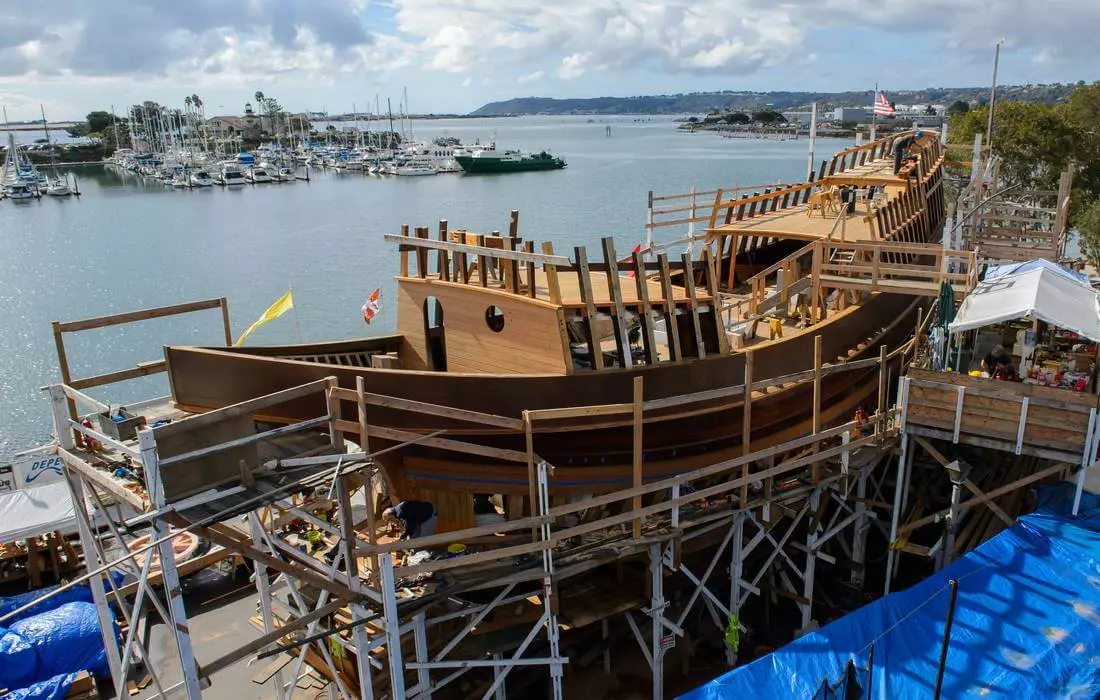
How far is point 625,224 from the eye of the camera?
206 ft

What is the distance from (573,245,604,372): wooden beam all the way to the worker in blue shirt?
121 inches

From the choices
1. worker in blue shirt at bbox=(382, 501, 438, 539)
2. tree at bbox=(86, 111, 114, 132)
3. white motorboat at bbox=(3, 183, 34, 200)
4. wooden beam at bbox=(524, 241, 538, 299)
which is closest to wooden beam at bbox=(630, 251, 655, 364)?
wooden beam at bbox=(524, 241, 538, 299)

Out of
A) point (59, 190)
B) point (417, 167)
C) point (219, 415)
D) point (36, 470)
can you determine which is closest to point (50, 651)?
point (36, 470)

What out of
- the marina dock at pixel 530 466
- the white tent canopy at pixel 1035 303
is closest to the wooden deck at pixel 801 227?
the marina dock at pixel 530 466

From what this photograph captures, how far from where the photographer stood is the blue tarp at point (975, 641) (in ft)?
31.9

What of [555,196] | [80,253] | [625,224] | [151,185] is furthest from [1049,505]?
[151,185]

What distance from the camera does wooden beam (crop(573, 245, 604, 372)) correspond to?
1098 centimetres

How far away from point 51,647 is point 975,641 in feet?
47.2

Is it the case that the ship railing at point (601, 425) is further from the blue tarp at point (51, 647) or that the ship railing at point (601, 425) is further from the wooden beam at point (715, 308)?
the blue tarp at point (51, 647)

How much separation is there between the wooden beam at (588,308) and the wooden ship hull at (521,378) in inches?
1.1

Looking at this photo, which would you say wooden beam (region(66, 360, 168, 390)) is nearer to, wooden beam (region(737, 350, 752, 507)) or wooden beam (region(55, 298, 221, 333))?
wooden beam (region(55, 298, 221, 333))

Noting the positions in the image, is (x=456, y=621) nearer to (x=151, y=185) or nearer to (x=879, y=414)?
(x=879, y=414)

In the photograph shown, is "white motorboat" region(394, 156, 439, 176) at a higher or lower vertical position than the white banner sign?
higher

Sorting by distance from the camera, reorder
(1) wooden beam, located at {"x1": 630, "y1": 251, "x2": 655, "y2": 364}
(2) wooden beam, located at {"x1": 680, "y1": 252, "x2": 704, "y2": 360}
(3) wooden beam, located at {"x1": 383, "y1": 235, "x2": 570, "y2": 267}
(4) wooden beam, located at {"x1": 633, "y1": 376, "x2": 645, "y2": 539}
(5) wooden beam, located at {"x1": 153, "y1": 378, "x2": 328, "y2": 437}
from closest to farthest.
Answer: (5) wooden beam, located at {"x1": 153, "y1": 378, "x2": 328, "y2": 437}, (4) wooden beam, located at {"x1": 633, "y1": 376, "x2": 645, "y2": 539}, (3) wooden beam, located at {"x1": 383, "y1": 235, "x2": 570, "y2": 267}, (1) wooden beam, located at {"x1": 630, "y1": 251, "x2": 655, "y2": 364}, (2) wooden beam, located at {"x1": 680, "y1": 252, "x2": 704, "y2": 360}
